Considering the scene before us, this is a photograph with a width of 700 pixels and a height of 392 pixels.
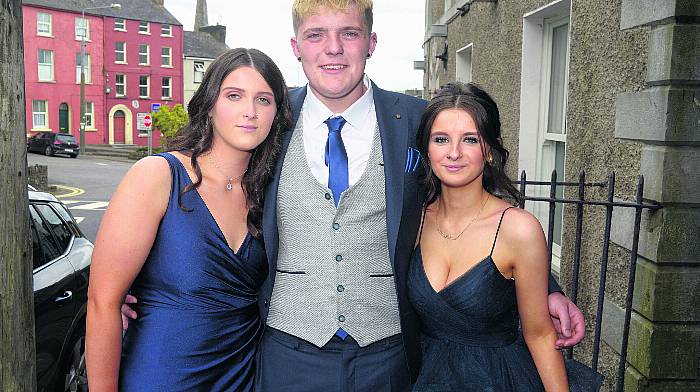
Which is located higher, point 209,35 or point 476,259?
point 209,35

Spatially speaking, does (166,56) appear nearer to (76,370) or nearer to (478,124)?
(76,370)

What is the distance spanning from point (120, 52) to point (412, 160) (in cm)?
4576

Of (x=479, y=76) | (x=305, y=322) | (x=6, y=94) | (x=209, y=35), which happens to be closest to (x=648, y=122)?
(x=305, y=322)

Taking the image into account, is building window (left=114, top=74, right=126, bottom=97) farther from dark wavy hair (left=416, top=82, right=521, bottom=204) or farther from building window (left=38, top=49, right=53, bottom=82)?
dark wavy hair (left=416, top=82, right=521, bottom=204)

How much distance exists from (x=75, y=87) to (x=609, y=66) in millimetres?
42467

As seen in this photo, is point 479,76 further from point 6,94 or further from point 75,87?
point 75,87

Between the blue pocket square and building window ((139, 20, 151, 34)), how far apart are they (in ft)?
152

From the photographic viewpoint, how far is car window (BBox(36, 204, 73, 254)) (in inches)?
179

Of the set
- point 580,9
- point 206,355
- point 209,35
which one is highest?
point 209,35

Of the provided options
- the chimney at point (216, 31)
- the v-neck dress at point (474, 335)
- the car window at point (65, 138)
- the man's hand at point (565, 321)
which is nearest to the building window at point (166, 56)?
the chimney at point (216, 31)

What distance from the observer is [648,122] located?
3400 millimetres

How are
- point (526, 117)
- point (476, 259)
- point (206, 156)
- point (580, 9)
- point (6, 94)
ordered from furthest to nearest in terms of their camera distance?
point (526, 117)
point (580, 9)
point (6, 94)
point (206, 156)
point (476, 259)

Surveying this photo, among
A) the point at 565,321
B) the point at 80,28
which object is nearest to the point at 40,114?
the point at 80,28

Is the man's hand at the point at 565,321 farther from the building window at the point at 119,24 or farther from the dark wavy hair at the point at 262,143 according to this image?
the building window at the point at 119,24
